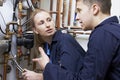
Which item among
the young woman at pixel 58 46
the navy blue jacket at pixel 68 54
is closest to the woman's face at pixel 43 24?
the young woman at pixel 58 46

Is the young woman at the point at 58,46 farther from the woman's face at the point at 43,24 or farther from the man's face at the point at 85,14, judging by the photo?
the man's face at the point at 85,14

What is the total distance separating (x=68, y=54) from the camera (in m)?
1.23

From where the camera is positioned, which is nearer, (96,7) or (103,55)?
(103,55)

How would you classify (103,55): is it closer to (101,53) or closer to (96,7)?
(101,53)

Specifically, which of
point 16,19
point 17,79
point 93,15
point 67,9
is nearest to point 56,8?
point 67,9

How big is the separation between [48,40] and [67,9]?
4.03 ft

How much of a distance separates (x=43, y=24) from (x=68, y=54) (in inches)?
21.0

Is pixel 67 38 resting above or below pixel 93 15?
below

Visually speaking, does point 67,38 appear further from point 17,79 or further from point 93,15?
point 17,79

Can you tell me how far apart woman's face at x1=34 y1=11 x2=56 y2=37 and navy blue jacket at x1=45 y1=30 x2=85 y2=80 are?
235 millimetres

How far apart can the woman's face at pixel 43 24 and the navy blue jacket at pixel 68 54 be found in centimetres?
23

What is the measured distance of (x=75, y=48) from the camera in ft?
4.21

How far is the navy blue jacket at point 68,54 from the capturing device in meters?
1.20

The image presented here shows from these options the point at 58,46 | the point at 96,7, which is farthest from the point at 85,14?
the point at 58,46
